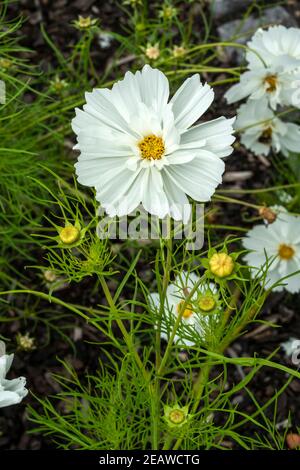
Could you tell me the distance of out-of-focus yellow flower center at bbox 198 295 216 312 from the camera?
104 centimetres

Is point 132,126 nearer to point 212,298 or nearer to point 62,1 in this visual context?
point 212,298

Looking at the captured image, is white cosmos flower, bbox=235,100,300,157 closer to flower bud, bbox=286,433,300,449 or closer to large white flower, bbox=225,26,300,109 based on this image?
large white flower, bbox=225,26,300,109

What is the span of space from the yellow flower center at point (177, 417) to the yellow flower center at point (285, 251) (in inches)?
20.4

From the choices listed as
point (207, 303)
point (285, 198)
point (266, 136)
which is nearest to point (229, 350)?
point (285, 198)

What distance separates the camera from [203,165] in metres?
0.98

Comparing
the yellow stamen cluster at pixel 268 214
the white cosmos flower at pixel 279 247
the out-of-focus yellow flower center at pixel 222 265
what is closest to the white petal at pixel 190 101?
the out-of-focus yellow flower center at pixel 222 265

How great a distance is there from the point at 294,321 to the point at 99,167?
839 mm

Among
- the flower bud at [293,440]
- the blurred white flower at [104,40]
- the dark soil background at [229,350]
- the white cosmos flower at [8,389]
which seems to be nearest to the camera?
the white cosmos flower at [8,389]

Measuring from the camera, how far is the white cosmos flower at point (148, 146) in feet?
3.17

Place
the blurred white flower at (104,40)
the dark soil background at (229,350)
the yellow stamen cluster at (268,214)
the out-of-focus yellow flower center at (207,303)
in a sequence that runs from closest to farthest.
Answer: the out-of-focus yellow flower center at (207,303) < the yellow stamen cluster at (268,214) < the dark soil background at (229,350) < the blurred white flower at (104,40)

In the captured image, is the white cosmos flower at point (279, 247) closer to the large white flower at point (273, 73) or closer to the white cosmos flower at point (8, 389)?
the large white flower at point (273, 73)

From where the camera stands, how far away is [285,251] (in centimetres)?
149

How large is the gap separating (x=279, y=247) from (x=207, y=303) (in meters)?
0.50

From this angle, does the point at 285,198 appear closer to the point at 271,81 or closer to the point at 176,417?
the point at 271,81
